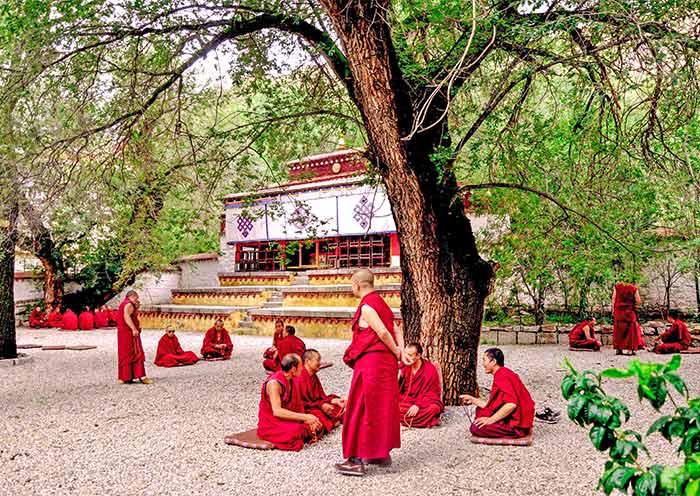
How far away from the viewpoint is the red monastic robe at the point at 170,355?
10.6m

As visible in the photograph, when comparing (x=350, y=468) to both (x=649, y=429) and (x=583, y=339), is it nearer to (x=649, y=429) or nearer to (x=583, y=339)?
(x=649, y=429)

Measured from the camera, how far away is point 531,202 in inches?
389

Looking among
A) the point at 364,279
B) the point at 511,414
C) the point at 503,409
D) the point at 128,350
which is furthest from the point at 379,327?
the point at 128,350

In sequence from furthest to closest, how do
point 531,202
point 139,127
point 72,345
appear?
point 72,345
point 531,202
point 139,127

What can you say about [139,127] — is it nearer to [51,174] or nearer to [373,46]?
[51,174]

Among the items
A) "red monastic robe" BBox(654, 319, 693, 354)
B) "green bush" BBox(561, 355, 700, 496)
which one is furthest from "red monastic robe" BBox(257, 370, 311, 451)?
"red monastic robe" BBox(654, 319, 693, 354)

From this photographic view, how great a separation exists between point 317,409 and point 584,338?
7.66 meters

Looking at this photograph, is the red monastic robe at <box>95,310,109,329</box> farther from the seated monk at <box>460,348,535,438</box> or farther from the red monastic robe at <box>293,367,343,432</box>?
the seated monk at <box>460,348,535,438</box>

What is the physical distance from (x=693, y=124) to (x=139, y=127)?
645 centimetres

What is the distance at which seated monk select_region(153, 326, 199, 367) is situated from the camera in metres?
10.6

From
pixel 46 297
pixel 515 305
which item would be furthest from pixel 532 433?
pixel 46 297

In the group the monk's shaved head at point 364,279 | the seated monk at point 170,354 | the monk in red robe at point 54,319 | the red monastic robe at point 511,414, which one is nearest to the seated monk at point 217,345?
the seated monk at point 170,354

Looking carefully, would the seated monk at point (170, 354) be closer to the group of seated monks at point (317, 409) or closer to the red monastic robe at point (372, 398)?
the group of seated monks at point (317, 409)

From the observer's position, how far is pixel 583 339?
457 inches
